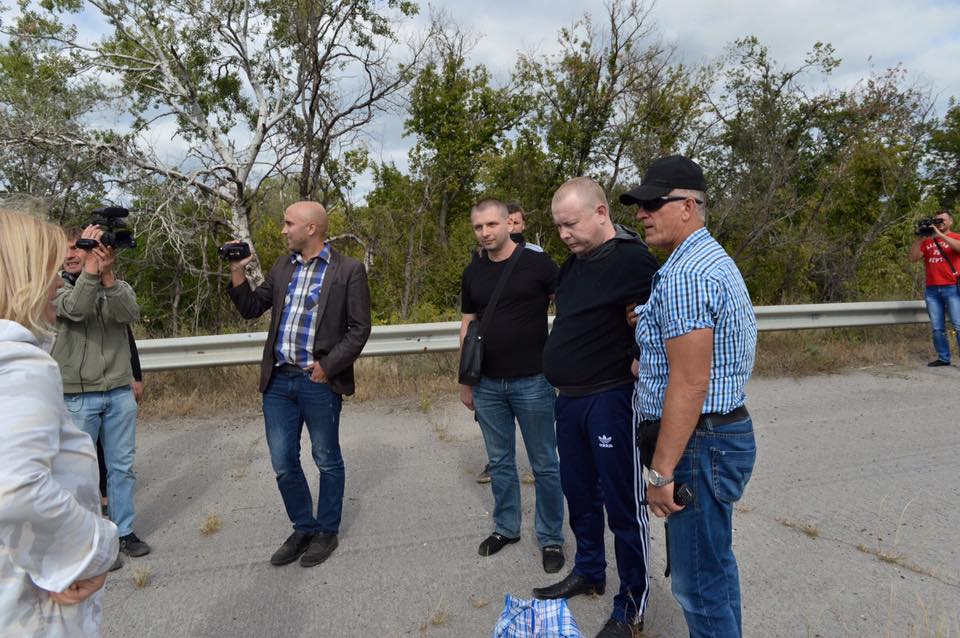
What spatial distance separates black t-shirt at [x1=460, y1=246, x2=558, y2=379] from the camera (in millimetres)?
3580

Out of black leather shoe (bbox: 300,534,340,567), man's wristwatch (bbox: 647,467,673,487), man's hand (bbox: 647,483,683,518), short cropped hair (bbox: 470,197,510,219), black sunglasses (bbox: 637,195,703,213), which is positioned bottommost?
black leather shoe (bbox: 300,534,340,567)

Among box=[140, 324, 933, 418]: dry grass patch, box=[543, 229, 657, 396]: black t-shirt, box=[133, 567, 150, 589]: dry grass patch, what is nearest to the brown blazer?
box=[133, 567, 150, 589]: dry grass patch

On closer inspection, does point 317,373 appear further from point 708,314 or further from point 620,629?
point 708,314

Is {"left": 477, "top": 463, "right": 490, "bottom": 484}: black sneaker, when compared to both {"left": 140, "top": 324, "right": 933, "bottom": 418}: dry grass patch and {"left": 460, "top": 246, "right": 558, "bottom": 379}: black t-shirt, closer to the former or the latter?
{"left": 460, "top": 246, "right": 558, "bottom": 379}: black t-shirt

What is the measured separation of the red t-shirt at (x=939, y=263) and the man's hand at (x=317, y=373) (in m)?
7.60

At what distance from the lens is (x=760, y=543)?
11.7 ft

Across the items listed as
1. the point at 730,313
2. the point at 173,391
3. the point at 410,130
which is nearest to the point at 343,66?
the point at 410,130

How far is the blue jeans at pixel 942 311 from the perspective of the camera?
24.3 feet

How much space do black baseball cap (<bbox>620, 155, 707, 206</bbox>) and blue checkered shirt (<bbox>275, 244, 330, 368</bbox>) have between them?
207 cm

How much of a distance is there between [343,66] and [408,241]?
4.73 meters

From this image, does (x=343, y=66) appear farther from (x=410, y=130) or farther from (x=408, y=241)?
(x=408, y=241)

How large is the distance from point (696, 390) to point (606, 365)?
2.78 ft

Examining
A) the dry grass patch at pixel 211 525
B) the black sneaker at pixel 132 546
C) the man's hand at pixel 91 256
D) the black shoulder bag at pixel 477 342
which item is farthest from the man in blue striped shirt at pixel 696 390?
the black sneaker at pixel 132 546

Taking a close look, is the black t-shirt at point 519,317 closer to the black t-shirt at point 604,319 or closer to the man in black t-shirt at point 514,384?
→ the man in black t-shirt at point 514,384
